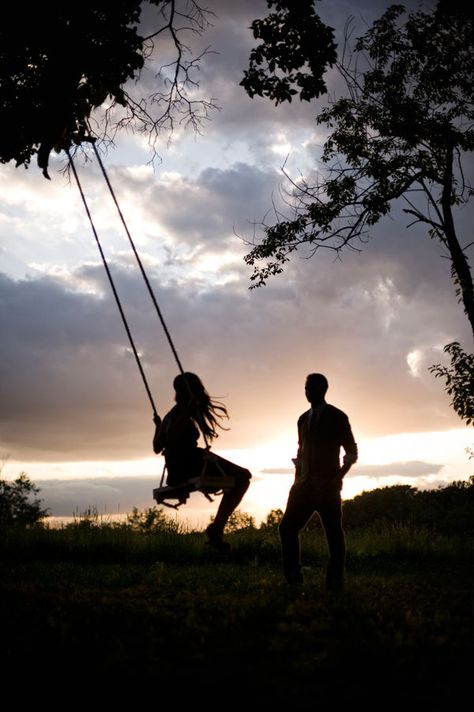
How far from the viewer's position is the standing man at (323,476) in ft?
28.6

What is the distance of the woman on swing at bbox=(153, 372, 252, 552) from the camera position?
31.4 feet

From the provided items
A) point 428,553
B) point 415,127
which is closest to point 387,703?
point 428,553

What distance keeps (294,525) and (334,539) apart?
0.52m

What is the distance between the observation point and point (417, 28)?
23.3 metres

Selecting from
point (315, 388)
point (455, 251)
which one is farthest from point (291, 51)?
point (455, 251)

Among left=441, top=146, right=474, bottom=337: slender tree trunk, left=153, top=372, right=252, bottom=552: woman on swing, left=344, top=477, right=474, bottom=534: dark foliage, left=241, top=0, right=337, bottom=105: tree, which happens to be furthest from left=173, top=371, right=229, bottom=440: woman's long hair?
left=344, top=477, right=474, bottom=534: dark foliage

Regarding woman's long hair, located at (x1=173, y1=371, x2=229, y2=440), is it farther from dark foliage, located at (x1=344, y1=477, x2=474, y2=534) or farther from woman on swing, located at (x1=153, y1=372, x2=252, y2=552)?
dark foliage, located at (x1=344, y1=477, x2=474, y2=534)

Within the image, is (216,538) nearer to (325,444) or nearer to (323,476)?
(323,476)

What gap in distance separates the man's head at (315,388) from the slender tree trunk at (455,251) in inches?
514

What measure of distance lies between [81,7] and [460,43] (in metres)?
15.6

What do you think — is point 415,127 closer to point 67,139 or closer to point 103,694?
point 67,139

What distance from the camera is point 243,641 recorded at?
5.79 m

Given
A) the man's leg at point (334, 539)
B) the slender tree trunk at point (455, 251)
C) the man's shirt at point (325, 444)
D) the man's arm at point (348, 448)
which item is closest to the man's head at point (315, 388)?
the man's shirt at point (325, 444)

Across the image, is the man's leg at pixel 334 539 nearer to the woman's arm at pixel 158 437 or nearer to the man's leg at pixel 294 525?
the man's leg at pixel 294 525
